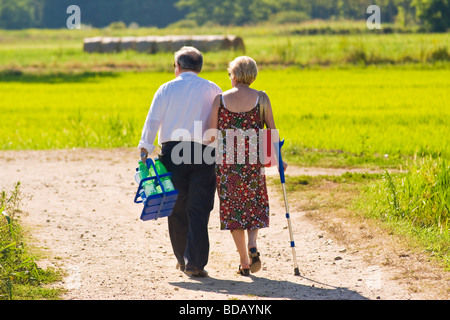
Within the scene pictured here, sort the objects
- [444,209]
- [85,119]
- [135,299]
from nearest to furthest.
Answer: [135,299]
[444,209]
[85,119]

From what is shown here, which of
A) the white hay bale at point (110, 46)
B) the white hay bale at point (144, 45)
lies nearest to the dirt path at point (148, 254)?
the white hay bale at point (144, 45)

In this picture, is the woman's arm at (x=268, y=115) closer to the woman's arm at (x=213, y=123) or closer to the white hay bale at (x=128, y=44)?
the woman's arm at (x=213, y=123)

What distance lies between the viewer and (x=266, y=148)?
6.93m

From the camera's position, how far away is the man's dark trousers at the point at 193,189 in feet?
22.8

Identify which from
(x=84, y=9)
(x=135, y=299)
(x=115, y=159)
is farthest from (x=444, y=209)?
(x=84, y=9)

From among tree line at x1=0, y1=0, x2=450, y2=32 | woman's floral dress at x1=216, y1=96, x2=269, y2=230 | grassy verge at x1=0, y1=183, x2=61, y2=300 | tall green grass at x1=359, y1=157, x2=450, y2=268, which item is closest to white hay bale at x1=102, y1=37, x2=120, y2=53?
tall green grass at x1=359, y1=157, x2=450, y2=268

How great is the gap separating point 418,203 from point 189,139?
3.10 metres

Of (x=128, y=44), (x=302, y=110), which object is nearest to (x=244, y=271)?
(x=302, y=110)

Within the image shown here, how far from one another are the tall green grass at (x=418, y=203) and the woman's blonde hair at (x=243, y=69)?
8.16 ft

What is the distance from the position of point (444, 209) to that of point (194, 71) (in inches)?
129

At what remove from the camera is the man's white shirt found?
686 centimetres
